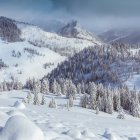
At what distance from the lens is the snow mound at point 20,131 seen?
Answer: 14.2 meters

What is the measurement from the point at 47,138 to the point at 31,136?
157 centimetres

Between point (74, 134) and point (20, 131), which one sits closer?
point (20, 131)

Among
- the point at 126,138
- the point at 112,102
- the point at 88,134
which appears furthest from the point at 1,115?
the point at 112,102

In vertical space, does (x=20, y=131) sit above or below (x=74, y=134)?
above

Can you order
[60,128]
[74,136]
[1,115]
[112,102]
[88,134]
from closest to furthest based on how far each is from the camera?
1. [74,136]
2. [88,134]
3. [60,128]
4. [1,115]
5. [112,102]

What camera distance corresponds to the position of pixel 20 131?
14.4m

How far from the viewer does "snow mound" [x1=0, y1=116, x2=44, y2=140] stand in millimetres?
14195

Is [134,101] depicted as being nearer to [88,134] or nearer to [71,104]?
[71,104]

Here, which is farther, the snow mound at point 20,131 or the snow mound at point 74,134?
the snow mound at point 74,134

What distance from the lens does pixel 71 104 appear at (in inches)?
7820

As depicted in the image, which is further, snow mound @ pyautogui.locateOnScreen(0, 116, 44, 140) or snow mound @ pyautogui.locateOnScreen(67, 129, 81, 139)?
snow mound @ pyautogui.locateOnScreen(67, 129, 81, 139)

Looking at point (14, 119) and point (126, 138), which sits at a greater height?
point (14, 119)

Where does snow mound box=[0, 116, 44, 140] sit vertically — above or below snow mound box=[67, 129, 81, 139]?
above

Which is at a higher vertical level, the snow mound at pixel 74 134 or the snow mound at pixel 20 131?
the snow mound at pixel 20 131
